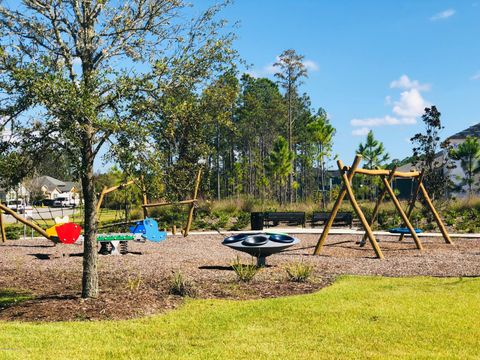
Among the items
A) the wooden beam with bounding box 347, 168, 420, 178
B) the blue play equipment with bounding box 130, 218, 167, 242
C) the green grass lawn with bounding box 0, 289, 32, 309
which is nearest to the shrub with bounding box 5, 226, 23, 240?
the blue play equipment with bounding box 130, 218, 167, 242

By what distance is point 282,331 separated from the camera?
248 inches

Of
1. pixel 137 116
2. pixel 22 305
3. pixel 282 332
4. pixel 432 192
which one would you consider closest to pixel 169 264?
pixel 22 305

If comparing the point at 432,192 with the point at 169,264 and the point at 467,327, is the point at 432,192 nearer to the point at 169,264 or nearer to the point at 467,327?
the point at 169,264

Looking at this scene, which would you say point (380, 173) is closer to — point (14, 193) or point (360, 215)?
point (360, 215)

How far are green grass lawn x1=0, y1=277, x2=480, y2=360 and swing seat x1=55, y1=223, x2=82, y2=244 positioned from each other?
8.16 m

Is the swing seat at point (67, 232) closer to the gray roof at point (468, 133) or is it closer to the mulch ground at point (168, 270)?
the mulch ground at point (168, 270)

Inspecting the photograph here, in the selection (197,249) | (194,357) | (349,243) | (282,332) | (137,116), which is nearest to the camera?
(194,357)

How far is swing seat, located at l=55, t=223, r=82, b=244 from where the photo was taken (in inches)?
591

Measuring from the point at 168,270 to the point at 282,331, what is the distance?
5.11 metres

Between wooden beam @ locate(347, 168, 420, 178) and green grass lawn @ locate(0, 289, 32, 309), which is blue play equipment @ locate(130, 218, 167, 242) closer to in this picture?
wooden beam @ locate(347, 168, 420, 178)

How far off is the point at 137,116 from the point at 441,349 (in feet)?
15.8

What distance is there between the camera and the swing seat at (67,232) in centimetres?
1500

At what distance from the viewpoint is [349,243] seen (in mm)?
16484

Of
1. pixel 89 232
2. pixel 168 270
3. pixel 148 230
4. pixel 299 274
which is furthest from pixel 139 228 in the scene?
pixel 89 232
